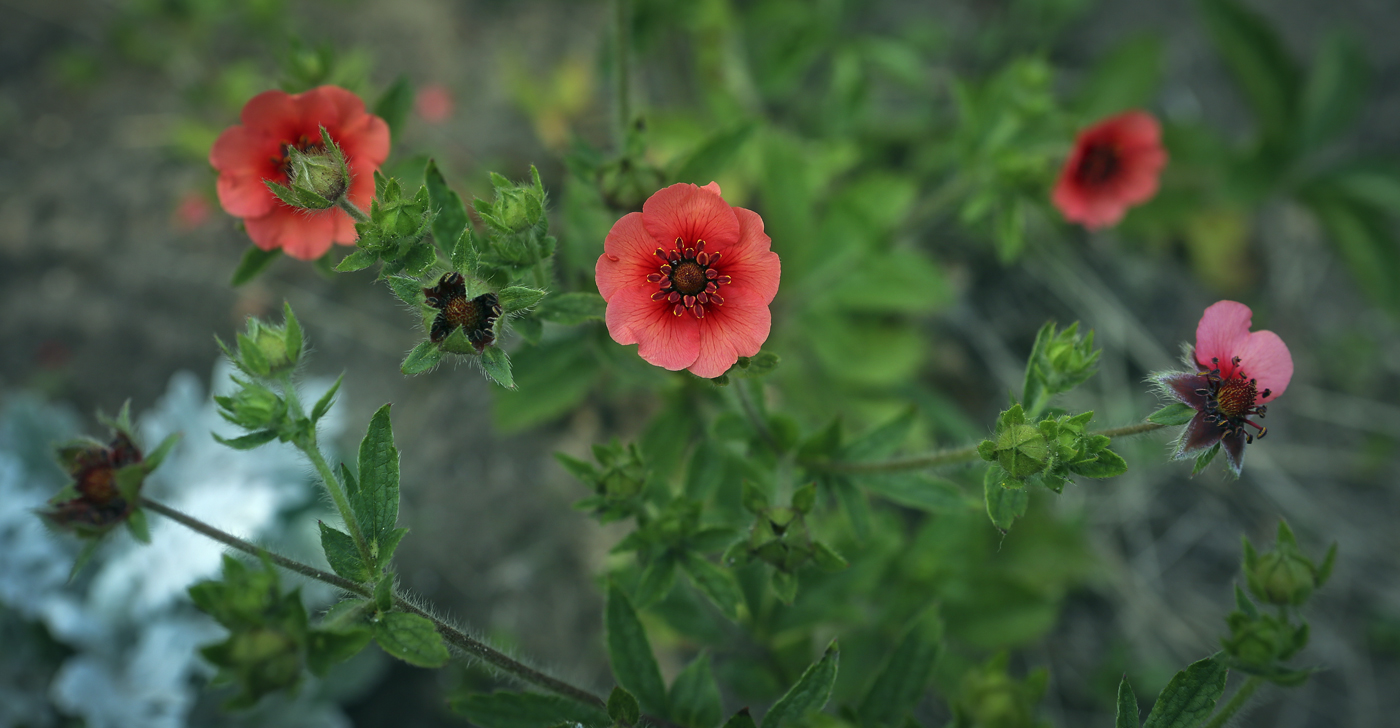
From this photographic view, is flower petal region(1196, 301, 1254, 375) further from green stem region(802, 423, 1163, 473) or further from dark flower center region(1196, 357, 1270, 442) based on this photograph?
green stem region(802, 423, 1163, 473)

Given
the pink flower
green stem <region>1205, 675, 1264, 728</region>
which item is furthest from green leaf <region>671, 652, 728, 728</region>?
the pink flower

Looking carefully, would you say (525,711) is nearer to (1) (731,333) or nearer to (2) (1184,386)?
(1) (731,333)

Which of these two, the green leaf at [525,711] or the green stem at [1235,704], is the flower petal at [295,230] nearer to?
the green leaf at [525,711]

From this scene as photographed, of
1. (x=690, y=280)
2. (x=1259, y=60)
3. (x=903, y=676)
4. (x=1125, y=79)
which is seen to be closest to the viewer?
(x=690, y=280)

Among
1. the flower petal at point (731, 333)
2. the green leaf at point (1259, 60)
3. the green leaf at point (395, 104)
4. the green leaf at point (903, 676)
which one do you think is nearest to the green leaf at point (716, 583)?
the green leaf at point (903, 676)

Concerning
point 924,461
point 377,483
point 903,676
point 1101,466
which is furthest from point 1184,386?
point 377,483

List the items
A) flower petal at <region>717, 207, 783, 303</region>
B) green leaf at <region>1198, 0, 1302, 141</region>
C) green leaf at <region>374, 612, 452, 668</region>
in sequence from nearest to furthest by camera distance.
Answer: green leaf at <region>374, 612, 452, 668</region>
flower petal at <region>717, 207, 783, 303</region>
green leaf at <region>1198, 0, 1302, 141</region>

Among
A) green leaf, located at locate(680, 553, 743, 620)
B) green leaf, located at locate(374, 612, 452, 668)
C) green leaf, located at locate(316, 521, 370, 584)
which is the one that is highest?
green leaf, located at locate(680, 553, 743, 620)
